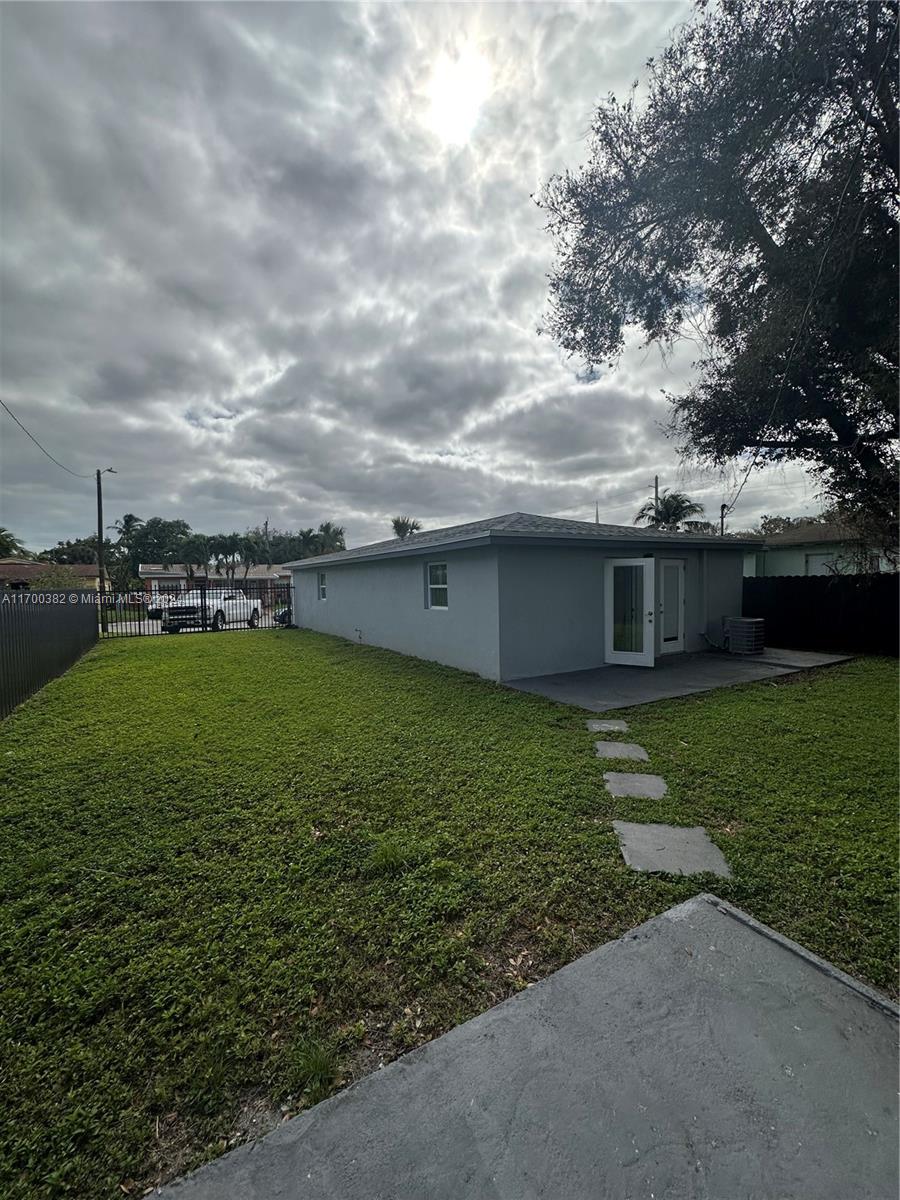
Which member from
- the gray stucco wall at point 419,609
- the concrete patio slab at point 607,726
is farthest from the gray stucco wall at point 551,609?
the concrete patio slab at point 607,726

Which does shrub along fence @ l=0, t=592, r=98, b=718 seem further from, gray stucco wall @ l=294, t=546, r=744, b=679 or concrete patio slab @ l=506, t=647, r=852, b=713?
concrete patio slab @ l=506, t=647, r=852, b=713

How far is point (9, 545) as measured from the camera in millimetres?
39562

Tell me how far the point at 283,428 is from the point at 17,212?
14.4 m

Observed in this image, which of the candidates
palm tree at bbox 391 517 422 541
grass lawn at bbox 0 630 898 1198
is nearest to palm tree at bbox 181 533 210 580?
palm tree at bbox 391 517 422 541

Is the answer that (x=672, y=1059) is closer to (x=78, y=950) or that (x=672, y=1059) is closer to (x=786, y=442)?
(x=78, y=950)

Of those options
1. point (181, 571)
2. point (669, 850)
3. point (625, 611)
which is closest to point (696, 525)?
point (625, 611)

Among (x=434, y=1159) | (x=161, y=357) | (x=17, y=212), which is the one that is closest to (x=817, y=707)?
(x=434, y=1159)

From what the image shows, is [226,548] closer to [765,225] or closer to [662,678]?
[662,678]

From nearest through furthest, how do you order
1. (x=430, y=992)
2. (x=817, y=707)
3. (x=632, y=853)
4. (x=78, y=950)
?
(x=430, y=992)
(x=78, y=950)
(x=632, y=853)
(x=817, y=707)

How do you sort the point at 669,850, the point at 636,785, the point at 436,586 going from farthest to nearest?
the point at 436,586 → the point at 636,785 → the point at 669,850

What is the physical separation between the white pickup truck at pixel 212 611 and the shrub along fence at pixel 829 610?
17.3 m

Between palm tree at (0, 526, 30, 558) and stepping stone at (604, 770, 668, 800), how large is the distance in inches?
1958

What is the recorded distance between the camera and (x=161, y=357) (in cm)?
1063

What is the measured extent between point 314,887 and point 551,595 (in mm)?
6478
